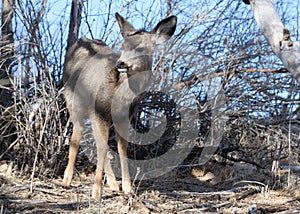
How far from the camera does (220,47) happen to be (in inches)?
268

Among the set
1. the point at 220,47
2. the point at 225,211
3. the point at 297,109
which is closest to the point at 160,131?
the point at 220,47

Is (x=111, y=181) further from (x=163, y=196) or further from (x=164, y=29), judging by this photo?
(x=164, y=29)

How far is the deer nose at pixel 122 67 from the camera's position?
4844 millimetres

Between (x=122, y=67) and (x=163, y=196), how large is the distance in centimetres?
141

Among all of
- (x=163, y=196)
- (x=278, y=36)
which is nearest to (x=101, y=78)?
(x=163, y=196)

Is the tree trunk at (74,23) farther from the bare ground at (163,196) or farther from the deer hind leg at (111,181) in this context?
the deer hind leg at (111,181)

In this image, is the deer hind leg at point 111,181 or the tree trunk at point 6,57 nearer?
the deer hind leg at point 111,181

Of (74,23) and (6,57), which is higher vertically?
(74,23)

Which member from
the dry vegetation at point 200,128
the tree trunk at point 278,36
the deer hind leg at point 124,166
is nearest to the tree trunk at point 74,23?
the dry vegetation at point 200,128

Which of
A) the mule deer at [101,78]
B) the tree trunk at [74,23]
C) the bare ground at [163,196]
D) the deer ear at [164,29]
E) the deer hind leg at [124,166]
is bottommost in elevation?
the bare ground at [163,196]

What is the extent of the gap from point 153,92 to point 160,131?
1.88ft

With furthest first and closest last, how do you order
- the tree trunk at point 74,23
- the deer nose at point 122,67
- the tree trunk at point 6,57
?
the tree trunk at point 74,23 < the tree trunk at point 6,57 < the deer nose at point 122,67

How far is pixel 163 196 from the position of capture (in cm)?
482

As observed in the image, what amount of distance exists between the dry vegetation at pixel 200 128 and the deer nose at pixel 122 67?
112 centimetres
